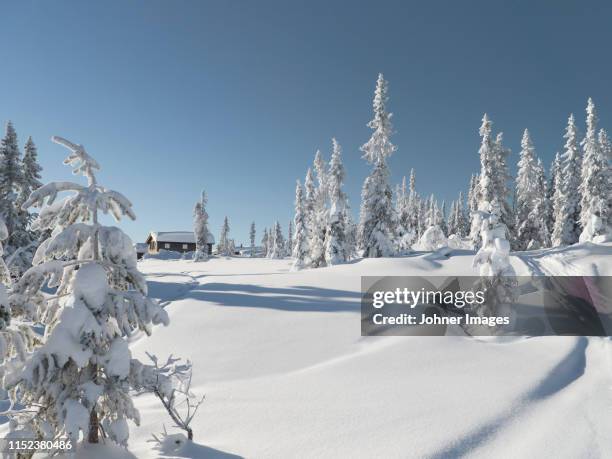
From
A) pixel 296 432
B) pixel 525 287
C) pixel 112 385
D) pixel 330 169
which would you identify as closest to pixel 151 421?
pixel 112 385

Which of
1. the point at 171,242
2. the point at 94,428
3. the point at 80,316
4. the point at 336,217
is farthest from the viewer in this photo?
the point at 171,242

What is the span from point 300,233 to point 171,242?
153ft

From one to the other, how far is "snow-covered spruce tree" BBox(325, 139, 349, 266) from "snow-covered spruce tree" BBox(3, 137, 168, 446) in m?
29.8

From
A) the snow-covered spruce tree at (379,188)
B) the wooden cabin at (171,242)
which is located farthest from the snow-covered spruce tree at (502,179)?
the wooden cabin at (171,242)

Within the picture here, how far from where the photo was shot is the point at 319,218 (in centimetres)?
4116

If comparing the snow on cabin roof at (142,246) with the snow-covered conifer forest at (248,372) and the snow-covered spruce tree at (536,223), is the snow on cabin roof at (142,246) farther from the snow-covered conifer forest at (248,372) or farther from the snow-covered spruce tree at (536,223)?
the snow-covered spruce tree at (536,223)

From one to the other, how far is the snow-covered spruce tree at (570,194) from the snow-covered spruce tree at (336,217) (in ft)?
85.7

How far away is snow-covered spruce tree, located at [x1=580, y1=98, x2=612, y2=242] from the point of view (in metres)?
33.4

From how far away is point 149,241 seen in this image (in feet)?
273

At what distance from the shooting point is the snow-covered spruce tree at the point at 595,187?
33.4 metres

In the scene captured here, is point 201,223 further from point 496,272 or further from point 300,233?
point 496,272

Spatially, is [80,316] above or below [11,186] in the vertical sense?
below

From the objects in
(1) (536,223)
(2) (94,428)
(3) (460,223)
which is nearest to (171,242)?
(3) (460,223)

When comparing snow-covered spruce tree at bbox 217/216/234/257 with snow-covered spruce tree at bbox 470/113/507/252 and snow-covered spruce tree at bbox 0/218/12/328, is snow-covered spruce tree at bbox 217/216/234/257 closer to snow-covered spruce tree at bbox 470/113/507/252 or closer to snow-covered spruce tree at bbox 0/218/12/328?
snow-covered spruce tree at bbox 470/113/507/252
